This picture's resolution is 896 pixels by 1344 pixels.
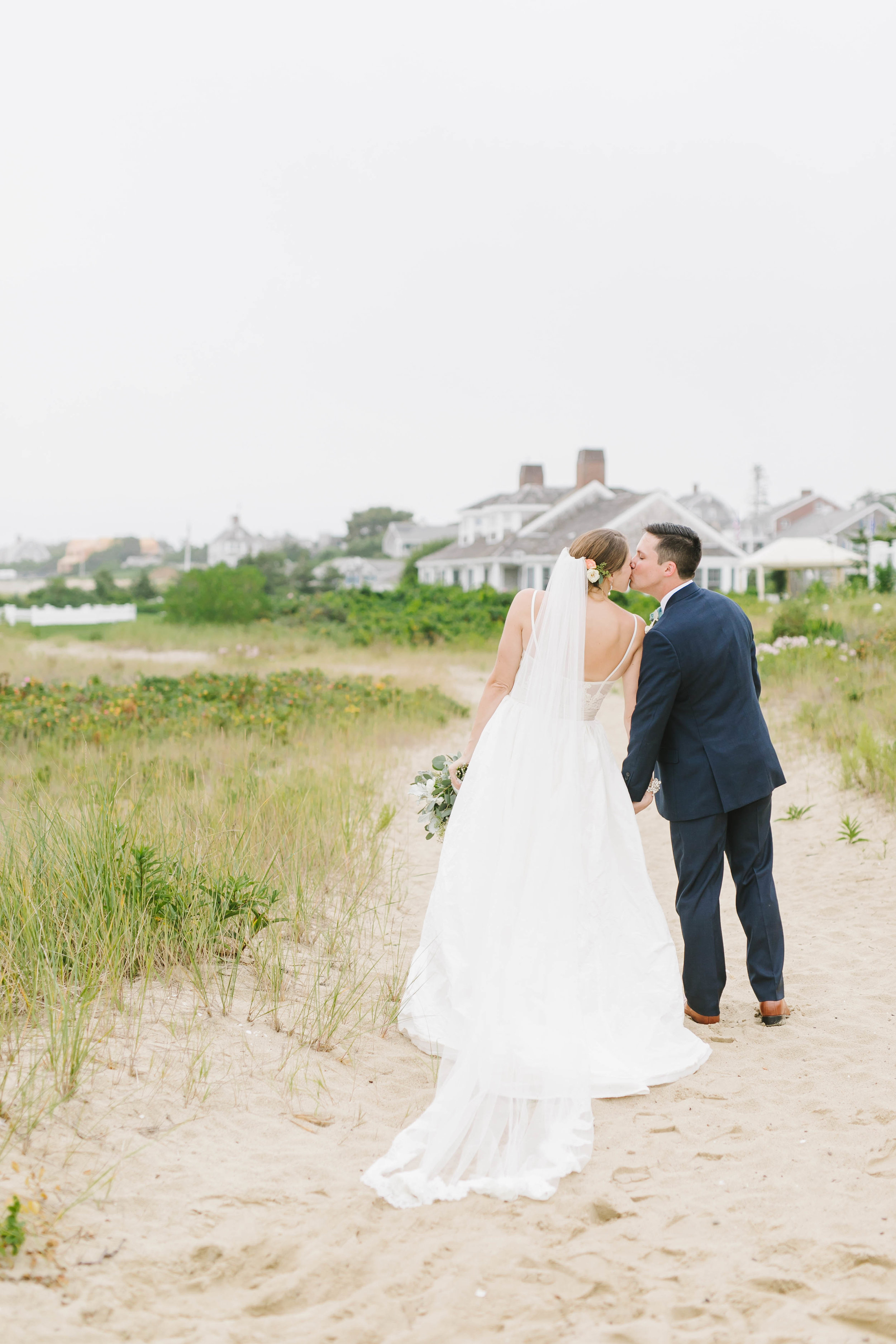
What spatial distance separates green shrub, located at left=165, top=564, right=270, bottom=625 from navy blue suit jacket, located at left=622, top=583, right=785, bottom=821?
29.0 meters

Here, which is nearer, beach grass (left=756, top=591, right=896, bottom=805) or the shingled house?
beach grass (left=756, top=591, right=896, bottom=805)

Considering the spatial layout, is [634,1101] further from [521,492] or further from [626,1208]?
[521,492]

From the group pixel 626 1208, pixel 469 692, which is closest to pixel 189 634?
pixel 469 692

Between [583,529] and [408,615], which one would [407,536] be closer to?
[583,529]

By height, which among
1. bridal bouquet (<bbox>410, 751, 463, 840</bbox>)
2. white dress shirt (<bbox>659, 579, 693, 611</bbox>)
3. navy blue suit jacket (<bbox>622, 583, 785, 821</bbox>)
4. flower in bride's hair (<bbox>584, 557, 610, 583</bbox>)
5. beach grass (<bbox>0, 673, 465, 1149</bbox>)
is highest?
flower in bride's hair (<bbox>584, 557, 610, 583</bbox>)

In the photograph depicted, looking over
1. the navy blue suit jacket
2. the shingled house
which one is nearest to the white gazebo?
the shingled house

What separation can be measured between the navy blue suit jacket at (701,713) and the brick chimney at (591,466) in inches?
1683

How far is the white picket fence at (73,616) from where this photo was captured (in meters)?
40.4

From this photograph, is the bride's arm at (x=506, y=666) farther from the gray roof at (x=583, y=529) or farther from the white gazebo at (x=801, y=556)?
the gray roof at (x=583, y=529)

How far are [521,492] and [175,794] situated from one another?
46645 millimetres

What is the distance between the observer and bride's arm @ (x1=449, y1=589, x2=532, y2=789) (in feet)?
14.5

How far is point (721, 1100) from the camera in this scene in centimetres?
379

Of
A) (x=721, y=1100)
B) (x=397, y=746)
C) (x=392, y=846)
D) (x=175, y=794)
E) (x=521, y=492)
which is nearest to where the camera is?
(x=721, y=1100)

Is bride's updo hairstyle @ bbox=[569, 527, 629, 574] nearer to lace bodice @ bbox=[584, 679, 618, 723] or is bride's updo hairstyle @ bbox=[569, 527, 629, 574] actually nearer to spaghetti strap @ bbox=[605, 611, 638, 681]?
spaghetti strap @ bbox=[605, 611, 638, 681]
